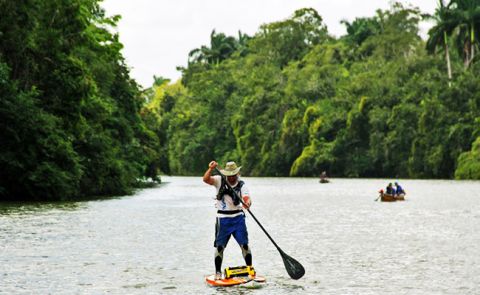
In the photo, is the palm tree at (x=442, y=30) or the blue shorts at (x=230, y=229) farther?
the palm tree at (x=442, y=30)

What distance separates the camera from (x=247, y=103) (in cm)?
12412

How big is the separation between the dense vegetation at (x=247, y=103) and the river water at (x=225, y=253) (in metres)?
8.94

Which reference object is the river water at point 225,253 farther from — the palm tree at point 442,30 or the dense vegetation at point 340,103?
the palm tree at point 442,30

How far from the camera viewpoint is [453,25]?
314 ft

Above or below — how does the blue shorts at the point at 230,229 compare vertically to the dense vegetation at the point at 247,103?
below

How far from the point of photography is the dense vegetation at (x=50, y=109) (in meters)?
40.0

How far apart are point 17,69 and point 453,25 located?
64140 millimetres

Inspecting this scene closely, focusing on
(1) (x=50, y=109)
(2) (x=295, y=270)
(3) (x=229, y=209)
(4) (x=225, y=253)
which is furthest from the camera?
(1) (x=50, y=109)

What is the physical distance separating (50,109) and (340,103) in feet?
237

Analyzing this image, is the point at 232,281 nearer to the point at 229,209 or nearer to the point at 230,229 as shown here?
the point at 230,229

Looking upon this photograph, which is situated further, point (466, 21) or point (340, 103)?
point (340, 103)

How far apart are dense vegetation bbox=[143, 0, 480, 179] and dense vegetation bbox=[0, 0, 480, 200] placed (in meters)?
0.21

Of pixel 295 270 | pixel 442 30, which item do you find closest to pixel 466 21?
pixel 442 30

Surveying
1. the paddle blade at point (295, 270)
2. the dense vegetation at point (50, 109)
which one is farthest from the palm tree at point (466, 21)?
the paddle blade at point (295, 270)
